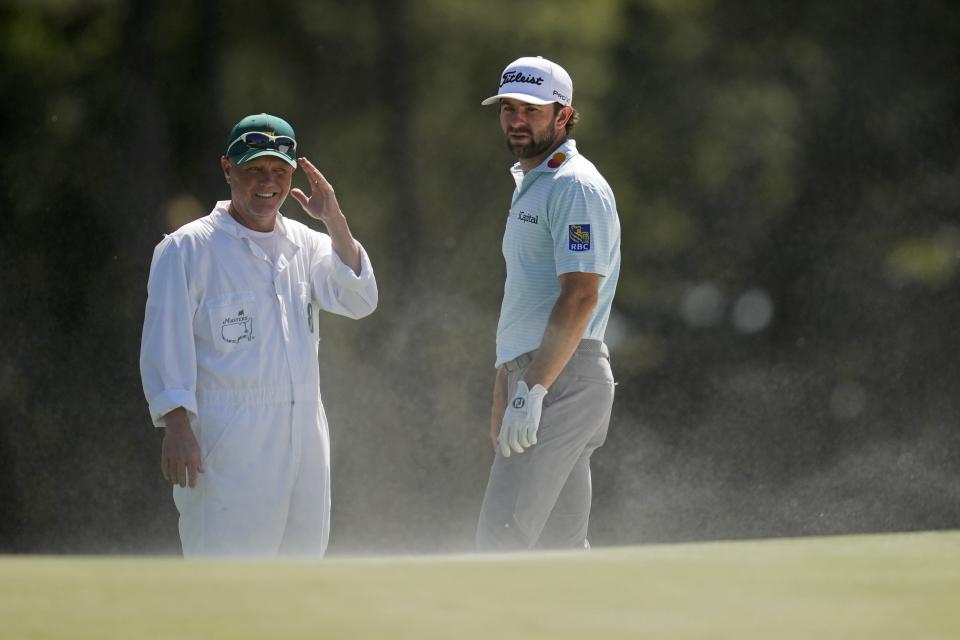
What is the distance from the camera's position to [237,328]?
3262 millimetres

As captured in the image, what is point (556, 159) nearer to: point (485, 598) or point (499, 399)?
point (499, 399)

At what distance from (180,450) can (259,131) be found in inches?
32.8

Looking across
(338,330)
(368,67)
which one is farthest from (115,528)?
(368,67)

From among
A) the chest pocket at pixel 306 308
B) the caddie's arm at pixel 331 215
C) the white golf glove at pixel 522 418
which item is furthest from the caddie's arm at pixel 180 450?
the white golf glove at pixel 522 418

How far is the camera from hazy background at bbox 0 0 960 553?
260 inches

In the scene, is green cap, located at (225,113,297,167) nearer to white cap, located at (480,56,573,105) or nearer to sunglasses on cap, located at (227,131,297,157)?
sunglasses on cap, located at (227,131,297,157)

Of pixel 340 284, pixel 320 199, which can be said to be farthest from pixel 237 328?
pixel 320 199

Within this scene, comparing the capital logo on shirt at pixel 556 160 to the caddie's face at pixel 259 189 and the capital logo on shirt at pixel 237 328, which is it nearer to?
the caddie's face at pixel 259 189

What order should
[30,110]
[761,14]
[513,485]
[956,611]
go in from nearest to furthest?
[956,611] → [513,485] → [30,110] → [761,14]

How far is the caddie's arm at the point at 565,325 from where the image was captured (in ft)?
10.5

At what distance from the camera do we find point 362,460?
6691 mm

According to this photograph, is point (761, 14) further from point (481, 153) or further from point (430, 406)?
point (430, 406)

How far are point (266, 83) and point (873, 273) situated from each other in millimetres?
3344

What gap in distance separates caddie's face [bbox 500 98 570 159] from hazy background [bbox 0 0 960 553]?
333 cm
